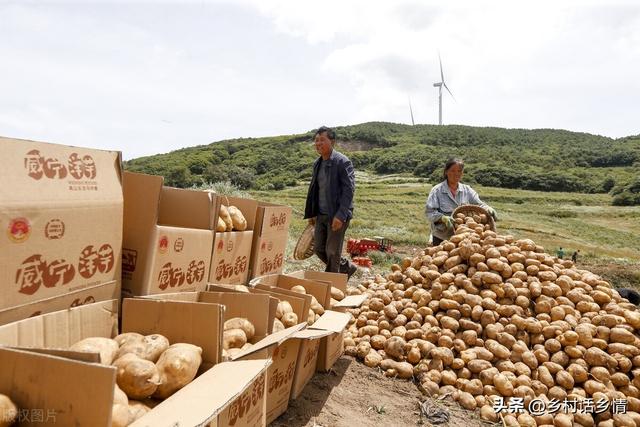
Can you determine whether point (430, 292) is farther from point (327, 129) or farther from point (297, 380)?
point (327, 129)

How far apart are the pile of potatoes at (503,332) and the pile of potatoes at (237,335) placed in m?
1.91

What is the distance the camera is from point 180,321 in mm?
2445

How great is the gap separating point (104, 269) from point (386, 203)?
32.8 metres

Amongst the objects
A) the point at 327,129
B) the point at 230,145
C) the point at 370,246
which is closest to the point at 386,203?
the point at 370,246

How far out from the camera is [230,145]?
241 ft

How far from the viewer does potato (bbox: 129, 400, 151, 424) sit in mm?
1876

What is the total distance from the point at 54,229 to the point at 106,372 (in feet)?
4.16

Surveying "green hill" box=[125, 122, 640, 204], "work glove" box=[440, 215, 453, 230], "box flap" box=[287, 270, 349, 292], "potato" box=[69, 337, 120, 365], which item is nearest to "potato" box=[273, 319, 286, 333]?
"potato" box=[69, 337, 120, 365]

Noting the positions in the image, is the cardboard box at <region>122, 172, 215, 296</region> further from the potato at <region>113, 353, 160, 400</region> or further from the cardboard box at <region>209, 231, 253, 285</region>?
the potato at <region>113, 353, 160, 400</region>

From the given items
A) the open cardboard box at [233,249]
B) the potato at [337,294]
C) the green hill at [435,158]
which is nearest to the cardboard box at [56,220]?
the open cardboard box at [233,249]

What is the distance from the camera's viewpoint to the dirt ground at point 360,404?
3326 mm

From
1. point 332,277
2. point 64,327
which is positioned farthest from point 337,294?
point 64,327

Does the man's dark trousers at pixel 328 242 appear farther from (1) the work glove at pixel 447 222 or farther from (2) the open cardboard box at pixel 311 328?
(2) the open cardboard box at pixel 311 328

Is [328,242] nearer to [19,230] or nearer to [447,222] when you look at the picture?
[447,222]
